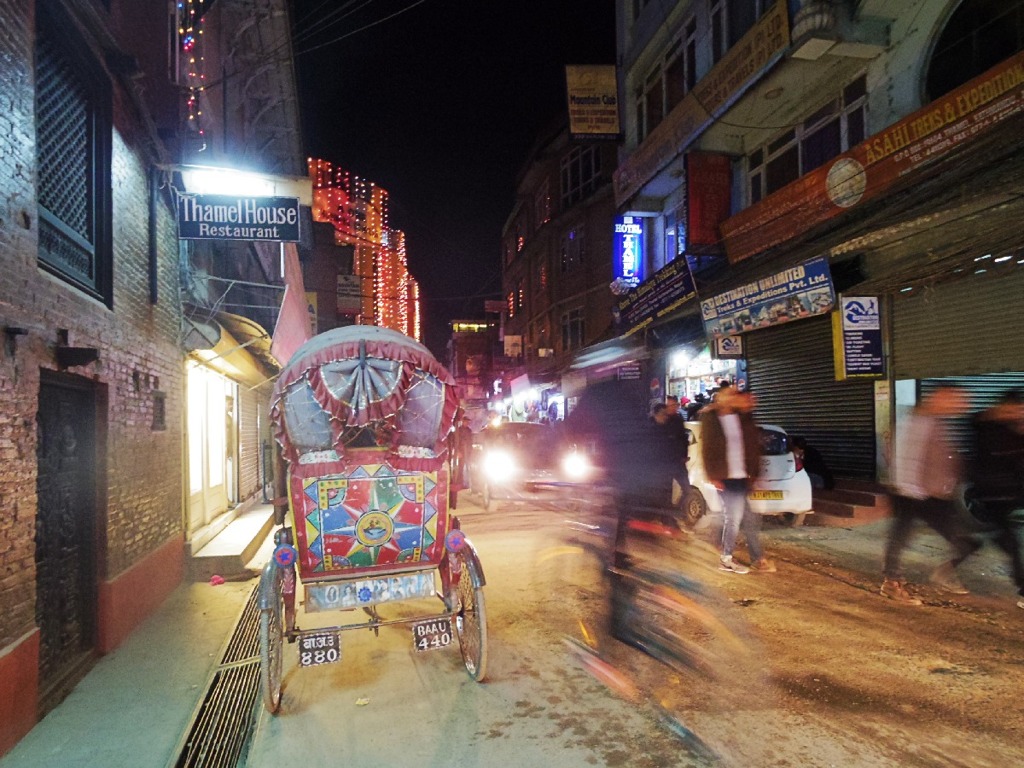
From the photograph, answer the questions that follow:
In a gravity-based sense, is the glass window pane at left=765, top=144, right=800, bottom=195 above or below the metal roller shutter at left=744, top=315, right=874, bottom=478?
above

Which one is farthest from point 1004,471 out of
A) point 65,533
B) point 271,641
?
point 65,533

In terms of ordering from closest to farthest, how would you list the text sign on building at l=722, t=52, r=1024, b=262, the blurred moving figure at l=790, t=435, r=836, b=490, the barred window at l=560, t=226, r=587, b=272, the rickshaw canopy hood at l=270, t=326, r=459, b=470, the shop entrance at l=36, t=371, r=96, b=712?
the rickshaw canopy hood at l=270, t=326, r=459, b=470
the shop entrance at l=36, t=371, r=96, b=712
the text sign on building at l=722, t=52, r=1024, b=262
the blurred moving figure at l=790, t=435, r=836, b=490
the barred window at l=560, t=226, r=587, b=272

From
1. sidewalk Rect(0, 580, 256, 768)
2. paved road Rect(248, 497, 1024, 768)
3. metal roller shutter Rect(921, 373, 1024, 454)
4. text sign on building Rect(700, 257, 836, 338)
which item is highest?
text sign on building Rect(700, 257, 836, 338)

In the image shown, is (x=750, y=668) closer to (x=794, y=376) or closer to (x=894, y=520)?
(x=894, y=520)

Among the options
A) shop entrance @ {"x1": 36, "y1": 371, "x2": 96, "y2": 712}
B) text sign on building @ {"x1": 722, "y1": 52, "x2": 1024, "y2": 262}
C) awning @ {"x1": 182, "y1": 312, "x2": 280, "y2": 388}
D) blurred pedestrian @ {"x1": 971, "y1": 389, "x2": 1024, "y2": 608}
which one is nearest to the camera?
shop entrance @ {"x1": 36, "y1": 371, "x2": 96, "y2": 712}

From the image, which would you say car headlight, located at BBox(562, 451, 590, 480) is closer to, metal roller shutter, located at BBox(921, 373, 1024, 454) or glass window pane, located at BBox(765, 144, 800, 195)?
metal roller shutter, located at BBox(921, 373, 1024, 454)

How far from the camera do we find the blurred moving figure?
10.9 m

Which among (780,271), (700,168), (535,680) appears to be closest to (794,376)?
(780,271)

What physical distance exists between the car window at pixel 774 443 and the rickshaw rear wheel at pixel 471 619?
583 centimetres

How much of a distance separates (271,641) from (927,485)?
5680 mm

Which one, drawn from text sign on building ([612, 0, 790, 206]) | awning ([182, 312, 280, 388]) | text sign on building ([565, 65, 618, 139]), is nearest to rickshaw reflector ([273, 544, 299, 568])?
awning ([182, 312, 280, 388])

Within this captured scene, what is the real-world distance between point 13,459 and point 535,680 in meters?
3.74

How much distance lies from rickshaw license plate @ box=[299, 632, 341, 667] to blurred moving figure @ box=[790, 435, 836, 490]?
8.56 metres

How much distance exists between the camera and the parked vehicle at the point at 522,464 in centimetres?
1432
